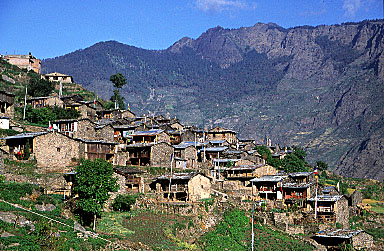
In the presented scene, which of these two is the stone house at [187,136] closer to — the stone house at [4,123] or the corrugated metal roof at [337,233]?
the stone house at [4,123]

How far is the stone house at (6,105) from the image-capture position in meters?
84.3

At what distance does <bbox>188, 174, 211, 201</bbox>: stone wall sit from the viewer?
225ft

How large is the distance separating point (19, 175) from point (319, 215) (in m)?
42.1

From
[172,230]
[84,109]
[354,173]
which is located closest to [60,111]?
[84,109]

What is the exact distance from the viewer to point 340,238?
6788cm

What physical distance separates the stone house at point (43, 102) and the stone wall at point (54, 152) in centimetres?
3361

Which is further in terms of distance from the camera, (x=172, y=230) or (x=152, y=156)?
(x=152, y=156)

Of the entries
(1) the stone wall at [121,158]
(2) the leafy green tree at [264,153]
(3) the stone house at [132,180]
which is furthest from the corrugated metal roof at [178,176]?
(2) the leafy green tree at [264,153]

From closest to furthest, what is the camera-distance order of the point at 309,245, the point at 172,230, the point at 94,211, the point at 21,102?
the point at 94,211
the point at 172,230
the point at 309,245
the point at 21,102

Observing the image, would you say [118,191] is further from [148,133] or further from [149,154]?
[148,133]

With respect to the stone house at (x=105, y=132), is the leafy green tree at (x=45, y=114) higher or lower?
higher

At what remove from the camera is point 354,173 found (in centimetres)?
19888

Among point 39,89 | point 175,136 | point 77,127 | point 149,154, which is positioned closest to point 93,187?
point 149,154

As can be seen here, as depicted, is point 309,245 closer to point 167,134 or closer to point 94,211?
point 94,211
